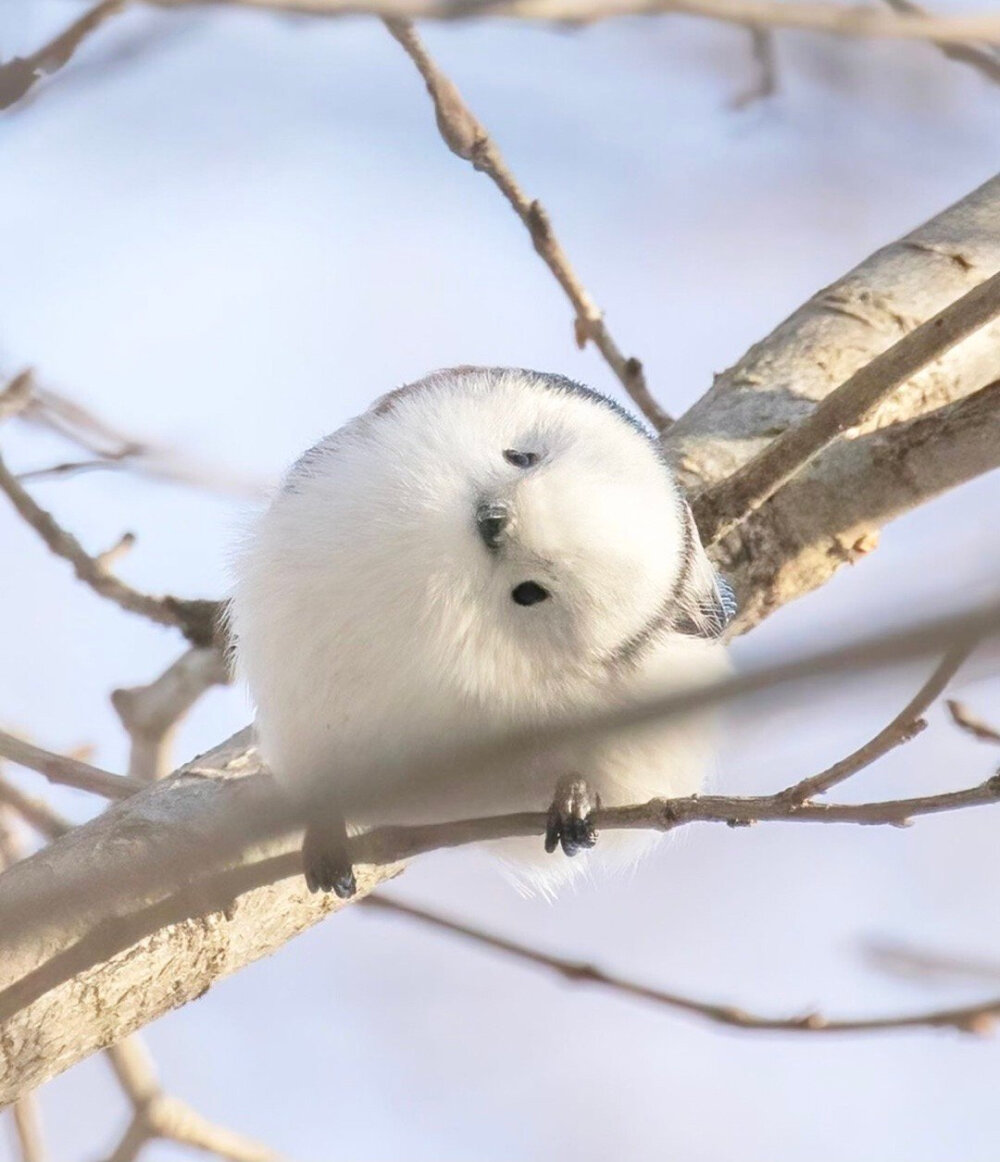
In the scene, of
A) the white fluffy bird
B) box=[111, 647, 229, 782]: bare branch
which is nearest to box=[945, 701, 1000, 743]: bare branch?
the white fluffy bird

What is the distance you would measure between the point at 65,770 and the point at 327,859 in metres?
0.38

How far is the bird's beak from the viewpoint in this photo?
1.70m

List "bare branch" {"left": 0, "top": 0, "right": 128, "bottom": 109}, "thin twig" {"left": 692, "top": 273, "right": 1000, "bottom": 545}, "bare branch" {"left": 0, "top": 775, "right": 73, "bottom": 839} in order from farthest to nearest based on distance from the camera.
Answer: "bare branch" {"left": 0, "top": 775, "right": 73, "bottom": 839} < "thin twig" {"left": 692, "top": 273, "right": 1000, "bottom": 545} < "bare branch" {"left": 0, "top": 0, "right": 128, "bottom": 109}

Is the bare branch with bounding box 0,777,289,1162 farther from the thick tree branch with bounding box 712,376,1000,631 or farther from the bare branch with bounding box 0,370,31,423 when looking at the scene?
the thick tree branch with bounding box 712,376,1000,631

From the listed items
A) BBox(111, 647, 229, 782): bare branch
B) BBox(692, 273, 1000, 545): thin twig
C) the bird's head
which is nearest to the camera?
the bird's head

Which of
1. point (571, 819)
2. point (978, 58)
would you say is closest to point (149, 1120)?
point (571, 819)

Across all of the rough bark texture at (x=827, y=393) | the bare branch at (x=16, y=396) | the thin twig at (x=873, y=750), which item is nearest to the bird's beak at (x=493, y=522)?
the thin twig at (x=873, y=750)

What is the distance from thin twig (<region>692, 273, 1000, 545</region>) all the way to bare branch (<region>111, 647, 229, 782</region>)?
0.92 m

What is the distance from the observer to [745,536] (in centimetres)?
239

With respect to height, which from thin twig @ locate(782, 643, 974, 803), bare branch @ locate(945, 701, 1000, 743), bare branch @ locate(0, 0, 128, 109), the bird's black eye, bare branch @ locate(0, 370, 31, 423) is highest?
bare branch @ locate(0, 0, 128, 109)

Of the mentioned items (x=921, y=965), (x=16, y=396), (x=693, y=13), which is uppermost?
(x=693, y=13)

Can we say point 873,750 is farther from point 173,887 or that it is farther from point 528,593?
point 173,887

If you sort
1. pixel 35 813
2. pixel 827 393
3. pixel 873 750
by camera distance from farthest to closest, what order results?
pixel 827 393 → pixel 35 813 → pixel 873 750

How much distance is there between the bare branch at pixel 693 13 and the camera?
1.43 metres
